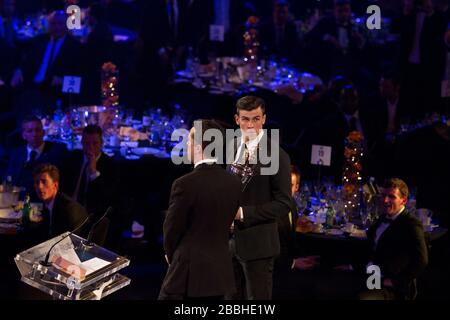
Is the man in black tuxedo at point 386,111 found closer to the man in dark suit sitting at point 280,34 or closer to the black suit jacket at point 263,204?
the man in dark suit sitting at point 280,34

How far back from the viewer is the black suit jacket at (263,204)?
14.5 ft

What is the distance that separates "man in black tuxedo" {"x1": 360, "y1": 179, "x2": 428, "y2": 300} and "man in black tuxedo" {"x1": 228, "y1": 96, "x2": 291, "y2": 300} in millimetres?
857

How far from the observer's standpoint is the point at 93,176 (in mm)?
6633

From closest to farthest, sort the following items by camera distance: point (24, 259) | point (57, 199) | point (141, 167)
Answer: point (24, 259)
point (57, 199)
point (141, 167)

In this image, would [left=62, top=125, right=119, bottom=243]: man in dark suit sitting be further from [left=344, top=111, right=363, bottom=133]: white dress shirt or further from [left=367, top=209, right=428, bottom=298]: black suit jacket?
[left=344, top=111, right=363, bottom=133]: white dress shirt

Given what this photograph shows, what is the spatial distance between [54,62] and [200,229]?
5514mm

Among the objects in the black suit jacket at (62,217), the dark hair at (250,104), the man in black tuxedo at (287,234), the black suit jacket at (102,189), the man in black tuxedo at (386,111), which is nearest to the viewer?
the dark hair at (250,104)

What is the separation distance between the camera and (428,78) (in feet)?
29.9

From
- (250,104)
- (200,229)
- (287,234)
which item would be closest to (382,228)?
(287,234)

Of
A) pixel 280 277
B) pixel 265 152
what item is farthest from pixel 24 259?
pixel 280 277

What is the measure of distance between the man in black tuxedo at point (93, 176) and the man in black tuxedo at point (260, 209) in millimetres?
2145

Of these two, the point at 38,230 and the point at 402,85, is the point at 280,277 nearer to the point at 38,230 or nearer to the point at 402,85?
the point at 38,230

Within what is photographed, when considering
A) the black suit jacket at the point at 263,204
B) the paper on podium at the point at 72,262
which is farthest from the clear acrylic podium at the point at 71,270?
the black suit jacket at the point at 263,204
